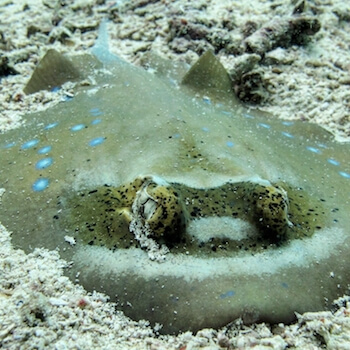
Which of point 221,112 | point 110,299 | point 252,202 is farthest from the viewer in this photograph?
point 221,112

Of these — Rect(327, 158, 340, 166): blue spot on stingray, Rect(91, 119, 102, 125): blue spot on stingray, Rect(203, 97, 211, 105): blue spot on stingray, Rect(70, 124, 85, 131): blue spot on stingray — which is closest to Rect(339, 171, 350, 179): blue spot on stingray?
Rect(327, 158, 340, 166): blue spot on stingray

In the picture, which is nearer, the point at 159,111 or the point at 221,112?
the point at 159,111

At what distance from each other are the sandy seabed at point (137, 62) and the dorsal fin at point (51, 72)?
194mm

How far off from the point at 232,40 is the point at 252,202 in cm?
489

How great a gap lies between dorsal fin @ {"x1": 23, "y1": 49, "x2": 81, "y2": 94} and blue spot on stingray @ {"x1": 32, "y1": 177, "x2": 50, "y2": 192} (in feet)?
8.00

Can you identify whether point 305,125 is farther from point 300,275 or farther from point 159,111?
point 300,275

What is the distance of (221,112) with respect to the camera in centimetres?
476

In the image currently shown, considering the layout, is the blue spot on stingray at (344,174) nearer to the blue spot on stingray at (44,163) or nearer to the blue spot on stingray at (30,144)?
the blue spot on stingray at (44,163)

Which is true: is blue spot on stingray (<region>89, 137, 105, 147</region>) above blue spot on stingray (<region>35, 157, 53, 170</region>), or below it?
above

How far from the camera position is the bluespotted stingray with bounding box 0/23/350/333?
7.71ft

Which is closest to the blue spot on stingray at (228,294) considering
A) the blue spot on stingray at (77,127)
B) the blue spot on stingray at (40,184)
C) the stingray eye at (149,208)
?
the stingray eye at (149,208)

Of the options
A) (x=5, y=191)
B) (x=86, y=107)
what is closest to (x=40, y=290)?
(x=5, y=191)

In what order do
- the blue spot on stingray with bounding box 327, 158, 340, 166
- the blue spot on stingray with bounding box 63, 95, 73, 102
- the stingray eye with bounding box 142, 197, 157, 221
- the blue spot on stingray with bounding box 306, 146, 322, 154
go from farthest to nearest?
the blue spot on stingray with bounding box 63, 95, 73, 102, the blue spot on stingray with bounding box 306, 146, 322, 154, the blue spot on stingray with bounding box 327, 158, 340, 166, the stingray eye with bounding box 142, 197, 157, 221

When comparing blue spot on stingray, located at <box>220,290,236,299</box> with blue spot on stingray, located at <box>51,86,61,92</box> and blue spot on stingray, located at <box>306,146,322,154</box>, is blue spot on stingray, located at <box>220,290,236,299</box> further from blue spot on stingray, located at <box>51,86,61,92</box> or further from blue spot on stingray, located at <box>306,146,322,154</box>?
blue spot on stingray, located at <box>51,86,61,92</box>
